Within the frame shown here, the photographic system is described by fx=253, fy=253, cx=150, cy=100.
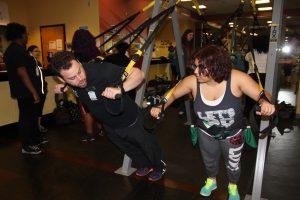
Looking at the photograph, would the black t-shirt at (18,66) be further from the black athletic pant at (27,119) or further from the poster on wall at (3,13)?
the poster on wall at (3,13)

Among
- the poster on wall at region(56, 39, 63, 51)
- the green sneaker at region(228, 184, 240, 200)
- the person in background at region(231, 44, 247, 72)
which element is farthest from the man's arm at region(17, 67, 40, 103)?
the poster on wall at region(56, 39, 63, 51)

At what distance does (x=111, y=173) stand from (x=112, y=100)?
48.3 inches

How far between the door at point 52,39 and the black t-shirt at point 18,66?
13.8 ft

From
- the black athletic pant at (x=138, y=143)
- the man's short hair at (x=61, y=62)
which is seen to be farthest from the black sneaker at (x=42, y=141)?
the man's short hair at (x=61, y=62)

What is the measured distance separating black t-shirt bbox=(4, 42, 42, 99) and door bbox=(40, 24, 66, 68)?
13.8 ft

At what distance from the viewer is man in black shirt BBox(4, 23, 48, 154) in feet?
9.76

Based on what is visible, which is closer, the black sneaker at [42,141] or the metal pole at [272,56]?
the metal pole at [272,56]

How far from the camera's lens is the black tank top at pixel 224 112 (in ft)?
5.61

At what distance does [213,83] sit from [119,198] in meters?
1.36

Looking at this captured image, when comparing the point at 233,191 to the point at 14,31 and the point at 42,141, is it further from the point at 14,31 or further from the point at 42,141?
the point at 14,31

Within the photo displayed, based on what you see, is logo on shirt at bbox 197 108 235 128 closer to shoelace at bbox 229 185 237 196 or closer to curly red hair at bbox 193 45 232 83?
curly red hair at bbox 193 45 232 83

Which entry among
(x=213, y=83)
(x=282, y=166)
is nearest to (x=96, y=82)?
(x=213, y=83)

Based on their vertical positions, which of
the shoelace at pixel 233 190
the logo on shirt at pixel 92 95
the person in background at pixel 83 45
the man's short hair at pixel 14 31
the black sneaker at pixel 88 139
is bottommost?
the black sneaker at pixel 88 139

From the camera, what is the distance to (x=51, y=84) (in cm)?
482
